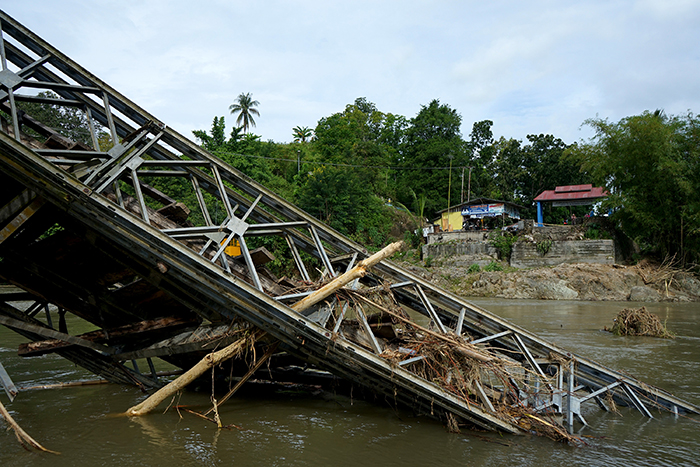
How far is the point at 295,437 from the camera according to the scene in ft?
18.4

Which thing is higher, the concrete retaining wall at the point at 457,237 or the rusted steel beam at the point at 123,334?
the concrete retaining wall at the point at 457,237

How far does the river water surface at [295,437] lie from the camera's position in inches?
194

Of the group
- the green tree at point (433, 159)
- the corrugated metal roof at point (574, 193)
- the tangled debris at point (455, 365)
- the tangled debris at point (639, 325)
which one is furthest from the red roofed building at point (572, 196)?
the tangled debris at point (455, 365)

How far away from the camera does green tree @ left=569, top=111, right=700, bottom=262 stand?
3086 centimetres

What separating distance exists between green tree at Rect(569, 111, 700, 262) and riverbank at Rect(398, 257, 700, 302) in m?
2.79

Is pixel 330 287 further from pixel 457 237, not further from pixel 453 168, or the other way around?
pixel 453 168

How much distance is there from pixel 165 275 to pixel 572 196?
46323 mm

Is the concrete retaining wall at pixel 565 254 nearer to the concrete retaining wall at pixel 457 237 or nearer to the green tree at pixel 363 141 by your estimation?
the concrete retaining wall at pixel 457 237

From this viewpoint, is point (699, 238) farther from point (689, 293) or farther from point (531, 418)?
point (531, 418)

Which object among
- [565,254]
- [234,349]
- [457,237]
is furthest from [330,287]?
[457,237]

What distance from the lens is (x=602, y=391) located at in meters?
6.66

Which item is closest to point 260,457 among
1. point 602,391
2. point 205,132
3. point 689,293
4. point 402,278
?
point 402,278

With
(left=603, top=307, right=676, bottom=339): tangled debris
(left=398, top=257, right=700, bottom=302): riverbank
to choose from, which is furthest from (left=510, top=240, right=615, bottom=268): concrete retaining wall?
(left=603, top=307, right=676, bottom=339): tangled debris

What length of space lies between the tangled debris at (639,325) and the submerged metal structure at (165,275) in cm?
914
